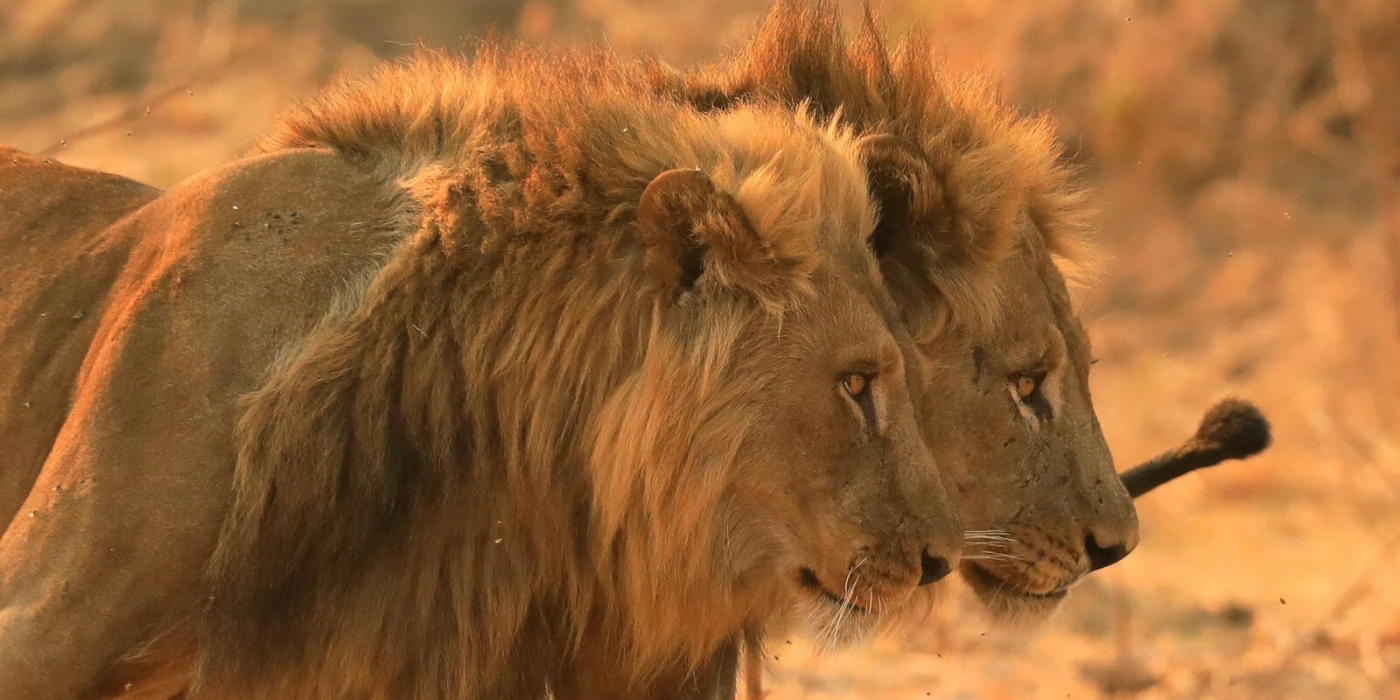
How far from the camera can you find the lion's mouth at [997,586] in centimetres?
373

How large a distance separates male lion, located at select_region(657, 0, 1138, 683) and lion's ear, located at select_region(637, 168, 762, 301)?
55cm

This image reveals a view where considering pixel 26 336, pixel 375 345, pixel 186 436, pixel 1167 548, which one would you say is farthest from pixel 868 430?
pixel 1167 548

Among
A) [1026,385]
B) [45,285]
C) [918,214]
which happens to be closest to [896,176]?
[918,214]

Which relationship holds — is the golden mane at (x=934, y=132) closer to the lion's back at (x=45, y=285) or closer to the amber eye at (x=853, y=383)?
the amber eye at (x=853, y=383)

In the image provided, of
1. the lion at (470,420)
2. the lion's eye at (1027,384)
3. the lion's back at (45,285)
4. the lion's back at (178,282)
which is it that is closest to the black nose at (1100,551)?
the lion's eye at (1027,384)

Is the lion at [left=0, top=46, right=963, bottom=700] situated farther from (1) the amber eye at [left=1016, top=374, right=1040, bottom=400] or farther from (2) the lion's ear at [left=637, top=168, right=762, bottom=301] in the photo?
(1) the amber eye at [left=1016, top=374, right=1040, bottom=400]

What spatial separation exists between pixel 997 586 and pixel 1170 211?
7.79 metres

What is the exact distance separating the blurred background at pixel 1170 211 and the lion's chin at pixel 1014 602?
2365 mm

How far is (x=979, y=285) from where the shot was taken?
3486 millimetres

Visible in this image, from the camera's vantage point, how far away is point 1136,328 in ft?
35.0

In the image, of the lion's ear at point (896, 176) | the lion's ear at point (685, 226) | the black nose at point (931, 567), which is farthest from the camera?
the lion's ear at point (896, 176)

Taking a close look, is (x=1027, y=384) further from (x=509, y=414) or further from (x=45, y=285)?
(x=45, y=285)

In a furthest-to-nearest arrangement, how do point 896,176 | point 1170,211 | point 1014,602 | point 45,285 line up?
point 1170,211 → point 1014,602 → point 896,176 → point 45,285

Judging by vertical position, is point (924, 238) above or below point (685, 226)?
below
